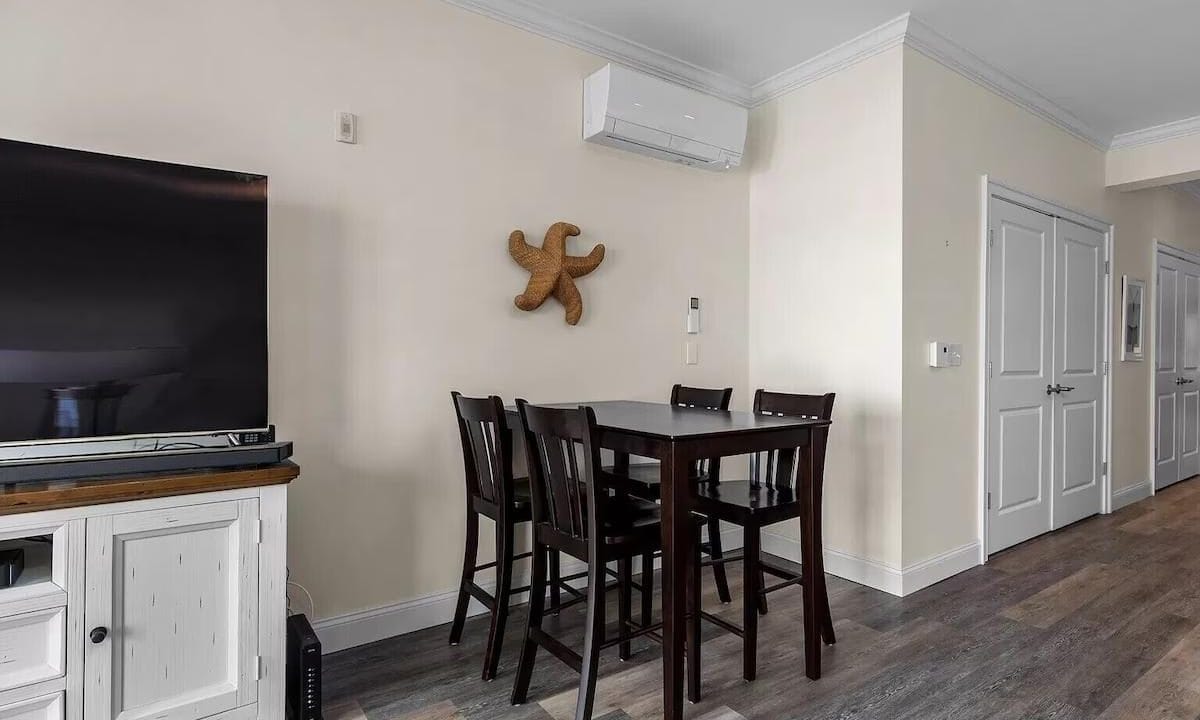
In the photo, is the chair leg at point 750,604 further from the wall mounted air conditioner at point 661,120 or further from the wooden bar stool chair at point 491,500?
the wall mounted air conditioner at point 661,120

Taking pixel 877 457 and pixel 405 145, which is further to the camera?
pixel 877 457

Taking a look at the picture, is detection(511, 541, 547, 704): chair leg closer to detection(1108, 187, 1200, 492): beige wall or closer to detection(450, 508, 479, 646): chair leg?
detection(450, 508, 479, 646): chair leg

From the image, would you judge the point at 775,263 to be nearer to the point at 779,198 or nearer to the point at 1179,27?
the point at 779,198

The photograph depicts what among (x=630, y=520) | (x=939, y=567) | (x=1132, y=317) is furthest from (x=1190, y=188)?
(x=630, y=520)

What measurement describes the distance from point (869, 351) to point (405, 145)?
2.32 metres

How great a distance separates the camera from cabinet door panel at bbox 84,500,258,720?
1.66 metres

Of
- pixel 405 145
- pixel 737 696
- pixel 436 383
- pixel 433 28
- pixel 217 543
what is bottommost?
pixel 737 696

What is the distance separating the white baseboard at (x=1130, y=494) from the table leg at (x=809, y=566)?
380 centimetres

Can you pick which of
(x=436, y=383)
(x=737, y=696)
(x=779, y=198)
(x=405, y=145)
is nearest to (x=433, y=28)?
(x=405, y=145)

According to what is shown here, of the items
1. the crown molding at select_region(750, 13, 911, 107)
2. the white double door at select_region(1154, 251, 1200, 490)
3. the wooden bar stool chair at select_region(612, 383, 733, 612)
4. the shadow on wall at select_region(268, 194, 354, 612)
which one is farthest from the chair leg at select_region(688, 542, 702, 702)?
the white double door at select_region(1154, 251, 1200, 490)

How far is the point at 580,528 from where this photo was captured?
2027mm

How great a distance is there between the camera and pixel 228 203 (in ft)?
6.71

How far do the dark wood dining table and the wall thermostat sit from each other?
1317 millimetres

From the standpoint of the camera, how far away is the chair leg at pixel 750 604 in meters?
2.24
